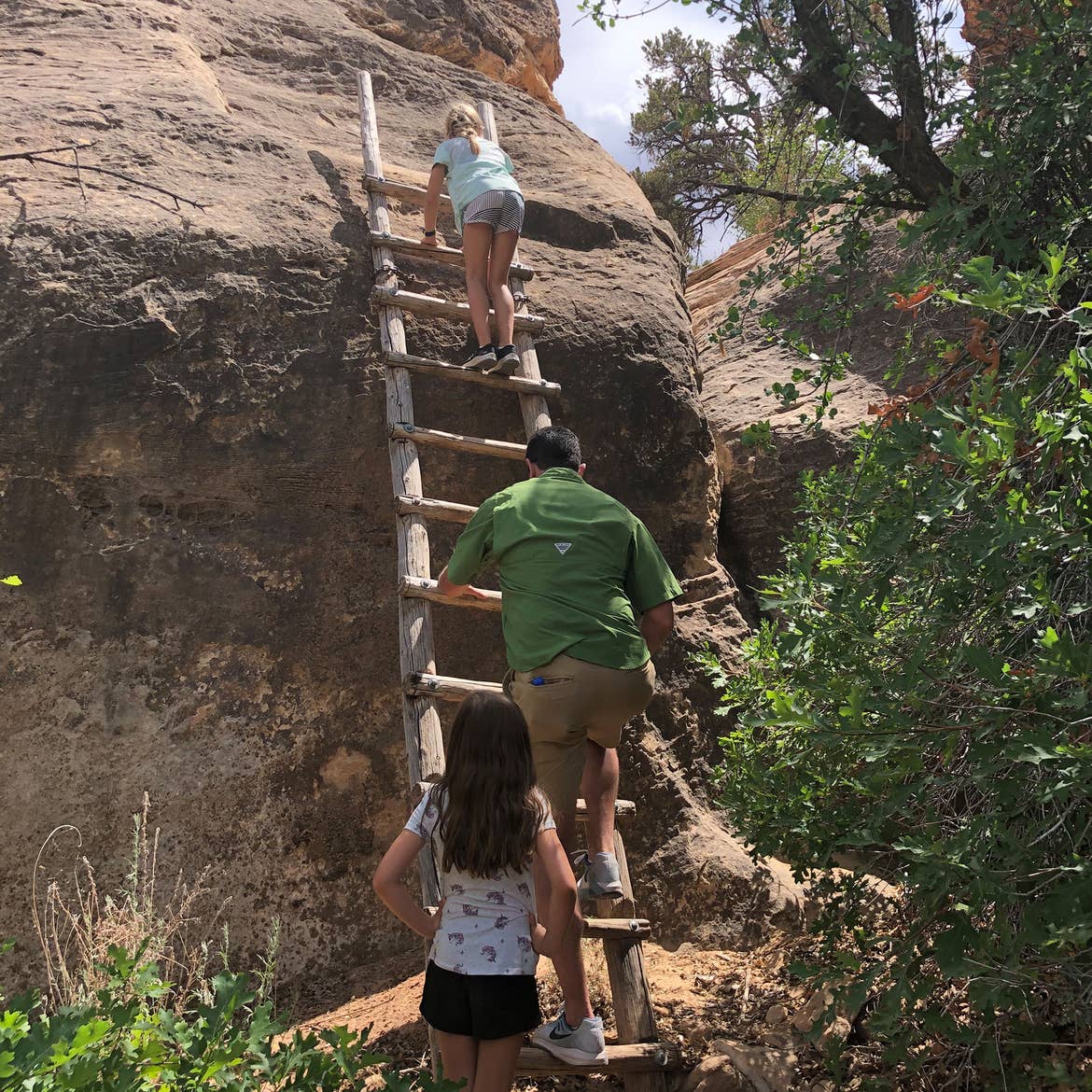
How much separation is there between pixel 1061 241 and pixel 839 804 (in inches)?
77.4

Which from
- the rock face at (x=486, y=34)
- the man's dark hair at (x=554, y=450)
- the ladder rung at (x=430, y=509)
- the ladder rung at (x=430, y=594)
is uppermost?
the rock face at (x=486, y=34)

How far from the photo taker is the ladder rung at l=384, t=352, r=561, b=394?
15.6 ft

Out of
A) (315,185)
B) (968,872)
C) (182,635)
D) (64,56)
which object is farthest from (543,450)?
(64,56)

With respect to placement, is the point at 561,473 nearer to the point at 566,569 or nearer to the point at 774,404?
the point at 566,569

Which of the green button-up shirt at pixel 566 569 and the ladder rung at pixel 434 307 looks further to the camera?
the ladder rung at pixel 434 307

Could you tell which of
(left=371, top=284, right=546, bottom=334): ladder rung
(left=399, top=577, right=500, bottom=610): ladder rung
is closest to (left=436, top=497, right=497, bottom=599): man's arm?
(left=399, top=577, right=500, bottom=610): ladder rung

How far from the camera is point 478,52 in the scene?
311 inches

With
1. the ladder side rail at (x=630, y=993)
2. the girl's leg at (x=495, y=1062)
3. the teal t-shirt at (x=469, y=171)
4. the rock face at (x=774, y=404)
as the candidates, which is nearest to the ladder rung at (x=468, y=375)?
the teal t-shirt at (x=469, y=171)

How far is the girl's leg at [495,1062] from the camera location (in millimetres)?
2871

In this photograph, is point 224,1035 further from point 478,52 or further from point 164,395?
point 478,52

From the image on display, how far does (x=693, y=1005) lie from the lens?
4.12 meters

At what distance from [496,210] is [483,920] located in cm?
328

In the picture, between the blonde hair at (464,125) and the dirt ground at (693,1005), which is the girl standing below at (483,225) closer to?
the blonde hair at (464,125)

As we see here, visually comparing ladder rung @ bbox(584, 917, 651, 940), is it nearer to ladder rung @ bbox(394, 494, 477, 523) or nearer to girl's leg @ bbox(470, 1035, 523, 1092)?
girl's leg @ bbox(470, 1035, 523, 1092)
